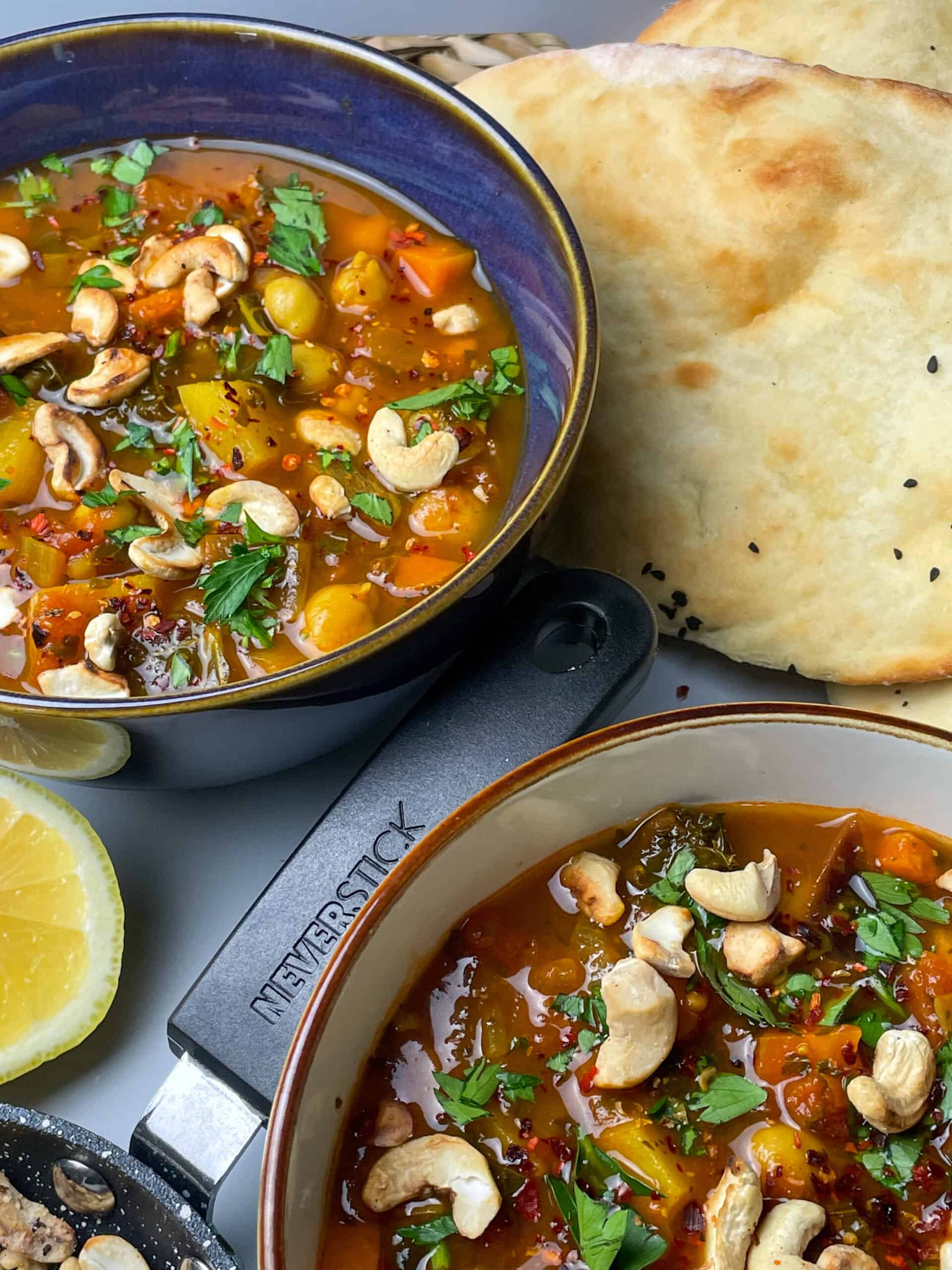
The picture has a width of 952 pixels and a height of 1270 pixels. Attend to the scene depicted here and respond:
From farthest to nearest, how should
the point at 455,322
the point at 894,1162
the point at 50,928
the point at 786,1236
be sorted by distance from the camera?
1. the point at 455,322
2. the point at 50,928
3. the point at 894,1162
4. the point at 786,1236

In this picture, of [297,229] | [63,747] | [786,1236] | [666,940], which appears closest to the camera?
[786,1236]

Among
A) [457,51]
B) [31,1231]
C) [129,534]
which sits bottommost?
[31,1231]

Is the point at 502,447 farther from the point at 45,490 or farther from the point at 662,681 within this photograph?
the point at 45,490

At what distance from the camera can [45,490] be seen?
7.59ft

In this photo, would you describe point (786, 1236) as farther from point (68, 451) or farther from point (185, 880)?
point (68, 451)

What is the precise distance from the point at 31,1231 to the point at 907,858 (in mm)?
1517

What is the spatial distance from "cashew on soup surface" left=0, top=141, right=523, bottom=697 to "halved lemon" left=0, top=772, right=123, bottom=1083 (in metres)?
0.30

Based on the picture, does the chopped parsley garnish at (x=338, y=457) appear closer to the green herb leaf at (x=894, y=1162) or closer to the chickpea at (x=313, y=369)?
the chickpea at (x=313, y=369)

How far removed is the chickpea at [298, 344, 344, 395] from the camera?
2438 mm

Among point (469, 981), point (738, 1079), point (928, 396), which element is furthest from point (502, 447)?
point (738, 1079)

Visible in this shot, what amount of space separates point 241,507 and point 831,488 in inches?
42.6

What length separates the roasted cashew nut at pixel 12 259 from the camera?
2.58 meters

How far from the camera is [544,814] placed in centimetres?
199

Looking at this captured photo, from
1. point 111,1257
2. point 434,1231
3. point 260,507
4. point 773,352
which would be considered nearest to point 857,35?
point 773,352
